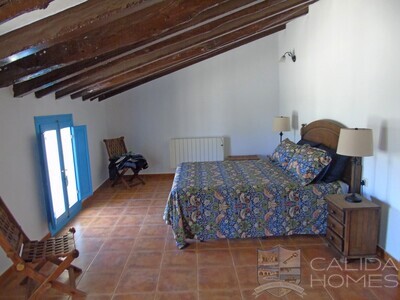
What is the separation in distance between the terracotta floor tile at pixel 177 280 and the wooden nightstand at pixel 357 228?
142 cm

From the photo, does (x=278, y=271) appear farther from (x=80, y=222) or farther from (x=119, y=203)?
(x=119, y=203)

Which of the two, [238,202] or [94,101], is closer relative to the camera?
[238,202]

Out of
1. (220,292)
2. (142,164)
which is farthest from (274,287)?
(142,164)

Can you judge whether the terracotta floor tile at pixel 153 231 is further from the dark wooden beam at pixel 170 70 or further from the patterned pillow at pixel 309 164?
the dark wooden beam at pixel 170 70

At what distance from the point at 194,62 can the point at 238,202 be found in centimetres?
329

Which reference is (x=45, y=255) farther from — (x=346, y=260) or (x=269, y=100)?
(x=269, y=100)

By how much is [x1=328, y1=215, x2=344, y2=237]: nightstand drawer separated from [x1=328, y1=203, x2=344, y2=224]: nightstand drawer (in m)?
0.04

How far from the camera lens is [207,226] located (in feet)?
11.0

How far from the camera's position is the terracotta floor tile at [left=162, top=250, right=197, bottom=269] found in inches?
116

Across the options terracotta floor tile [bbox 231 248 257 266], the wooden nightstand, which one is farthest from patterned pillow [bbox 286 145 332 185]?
terracotta floor tile [bbox 231 248 257 266]

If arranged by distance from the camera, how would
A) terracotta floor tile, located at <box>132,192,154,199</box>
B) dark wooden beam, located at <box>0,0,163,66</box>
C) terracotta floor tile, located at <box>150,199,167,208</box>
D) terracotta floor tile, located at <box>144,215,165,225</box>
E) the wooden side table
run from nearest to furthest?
dark wooden beam, located at <box>0,0,163,66</box>
terracotta floor tile, located at <box>144,215,165,225</box>
terracotta floor tile, located at <box>150,199,167,208</box>
terracotta floor tile, located at <box>132,192,154,199</box>
the wooden side table

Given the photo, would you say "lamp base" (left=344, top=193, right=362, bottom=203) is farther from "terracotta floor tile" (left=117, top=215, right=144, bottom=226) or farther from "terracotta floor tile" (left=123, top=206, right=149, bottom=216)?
"terracotta floor tile" (left=123, top=206, right=149, bottom=216)

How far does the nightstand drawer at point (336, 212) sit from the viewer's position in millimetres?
2840

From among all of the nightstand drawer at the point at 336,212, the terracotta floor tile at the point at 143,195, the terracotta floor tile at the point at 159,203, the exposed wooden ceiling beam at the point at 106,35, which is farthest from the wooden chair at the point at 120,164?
the nightstand drawer at the point at 336,212
